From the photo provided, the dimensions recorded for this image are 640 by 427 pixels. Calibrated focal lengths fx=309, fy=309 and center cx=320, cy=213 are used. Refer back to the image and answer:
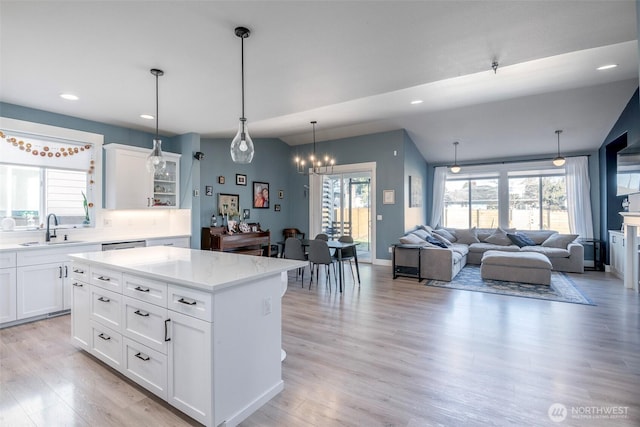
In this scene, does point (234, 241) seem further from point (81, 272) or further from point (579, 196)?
point (579, 196)

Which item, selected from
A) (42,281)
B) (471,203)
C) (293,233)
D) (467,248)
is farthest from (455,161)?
(42,281)

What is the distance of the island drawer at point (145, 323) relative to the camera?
1.96 metres

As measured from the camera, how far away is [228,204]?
21.8 feet

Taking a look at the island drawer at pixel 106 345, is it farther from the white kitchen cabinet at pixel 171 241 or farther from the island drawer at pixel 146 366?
the white kitchen cabinet at pixel 171 241

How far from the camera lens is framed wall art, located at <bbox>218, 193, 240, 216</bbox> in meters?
6.49

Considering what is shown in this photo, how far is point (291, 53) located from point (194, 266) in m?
1.86

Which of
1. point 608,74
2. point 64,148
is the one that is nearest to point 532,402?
point 608,74

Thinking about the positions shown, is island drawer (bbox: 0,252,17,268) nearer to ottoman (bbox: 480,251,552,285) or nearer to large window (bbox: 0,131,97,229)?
large window (bbox: 0,131,97,229)

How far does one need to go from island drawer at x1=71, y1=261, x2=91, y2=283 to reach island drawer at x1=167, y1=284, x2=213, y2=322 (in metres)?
1.24

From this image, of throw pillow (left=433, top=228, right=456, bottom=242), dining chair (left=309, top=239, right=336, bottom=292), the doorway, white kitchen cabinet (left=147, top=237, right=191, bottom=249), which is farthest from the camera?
throw pillow (left=433, top=228, right=456, bottom=242)

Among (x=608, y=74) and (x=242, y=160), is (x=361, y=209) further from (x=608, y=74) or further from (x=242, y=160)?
(x=242, y=160)

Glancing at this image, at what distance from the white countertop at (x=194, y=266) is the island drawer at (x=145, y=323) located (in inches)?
8.5

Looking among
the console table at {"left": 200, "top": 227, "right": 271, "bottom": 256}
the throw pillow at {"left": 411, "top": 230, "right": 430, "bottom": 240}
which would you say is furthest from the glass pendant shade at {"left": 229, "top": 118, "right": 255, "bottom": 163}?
the throw pillow at {"left": 411, "top": 230, "right": 430, "bottom": 240}

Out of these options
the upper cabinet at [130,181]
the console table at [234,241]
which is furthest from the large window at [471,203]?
the upper cabinet at [130,181]
